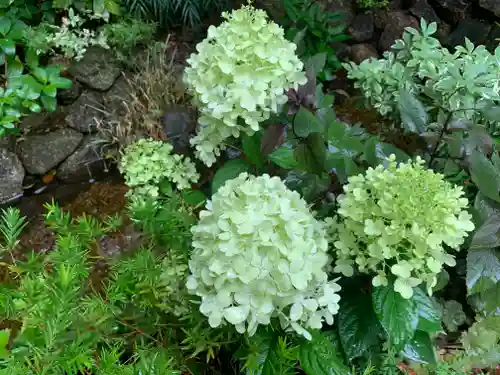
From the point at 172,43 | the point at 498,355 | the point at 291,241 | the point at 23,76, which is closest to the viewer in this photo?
the point at 291,241

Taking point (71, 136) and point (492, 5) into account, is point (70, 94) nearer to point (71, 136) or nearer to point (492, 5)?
point (71, 136)

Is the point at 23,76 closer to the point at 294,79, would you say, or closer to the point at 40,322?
the point at 294,79

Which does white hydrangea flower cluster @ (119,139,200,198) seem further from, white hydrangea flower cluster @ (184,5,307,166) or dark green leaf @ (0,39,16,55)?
dark green leaf @ (0,39,16,55)

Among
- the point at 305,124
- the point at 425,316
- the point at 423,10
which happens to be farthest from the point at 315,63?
the point at 423,10

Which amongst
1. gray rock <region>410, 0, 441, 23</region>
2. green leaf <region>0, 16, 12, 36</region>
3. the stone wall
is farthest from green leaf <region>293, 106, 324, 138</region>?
gray rock <region>410, 0, 441, 23</region>

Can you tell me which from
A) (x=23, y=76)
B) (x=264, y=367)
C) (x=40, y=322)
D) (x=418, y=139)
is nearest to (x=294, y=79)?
(x=418, y=139)

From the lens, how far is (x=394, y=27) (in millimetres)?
3395

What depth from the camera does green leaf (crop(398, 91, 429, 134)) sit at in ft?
4.15

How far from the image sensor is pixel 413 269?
97cm

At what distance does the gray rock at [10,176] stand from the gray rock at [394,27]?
2.41m

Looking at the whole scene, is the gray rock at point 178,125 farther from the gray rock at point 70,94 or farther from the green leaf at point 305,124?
the green leaf at point 305,124

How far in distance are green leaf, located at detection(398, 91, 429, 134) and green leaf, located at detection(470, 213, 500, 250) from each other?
28 cm

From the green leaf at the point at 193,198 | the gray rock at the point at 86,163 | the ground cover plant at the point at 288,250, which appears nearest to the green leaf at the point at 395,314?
the ground cover plant at the point at 288,250

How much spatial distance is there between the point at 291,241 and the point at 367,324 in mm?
343
